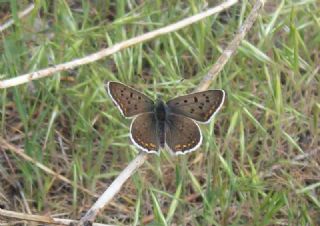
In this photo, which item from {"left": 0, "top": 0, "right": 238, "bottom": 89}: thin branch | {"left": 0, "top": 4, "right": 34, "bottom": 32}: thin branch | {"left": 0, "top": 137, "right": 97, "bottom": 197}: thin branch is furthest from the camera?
{"left": 0, "top": 4, "right": 34, "bottom": 32}: thin branch

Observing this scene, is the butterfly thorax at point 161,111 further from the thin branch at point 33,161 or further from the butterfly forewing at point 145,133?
the thin branch at point 33,161

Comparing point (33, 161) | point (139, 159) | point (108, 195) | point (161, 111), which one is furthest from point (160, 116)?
point (33, 161)

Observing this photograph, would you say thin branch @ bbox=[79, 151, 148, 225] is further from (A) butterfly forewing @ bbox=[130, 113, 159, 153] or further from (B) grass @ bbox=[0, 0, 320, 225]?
(B) grass @ bbox=[0, 0, 320, 225]

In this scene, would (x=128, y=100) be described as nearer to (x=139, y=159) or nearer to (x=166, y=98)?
(x=139, y=159)

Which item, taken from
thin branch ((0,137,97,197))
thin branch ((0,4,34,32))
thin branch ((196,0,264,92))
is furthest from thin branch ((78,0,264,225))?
thin branch ((0,4,34,32))

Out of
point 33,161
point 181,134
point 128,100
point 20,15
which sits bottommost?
point 33,161

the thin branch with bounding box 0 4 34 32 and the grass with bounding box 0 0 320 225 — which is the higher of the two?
the thin branch with bounding box 0 4 34 32
